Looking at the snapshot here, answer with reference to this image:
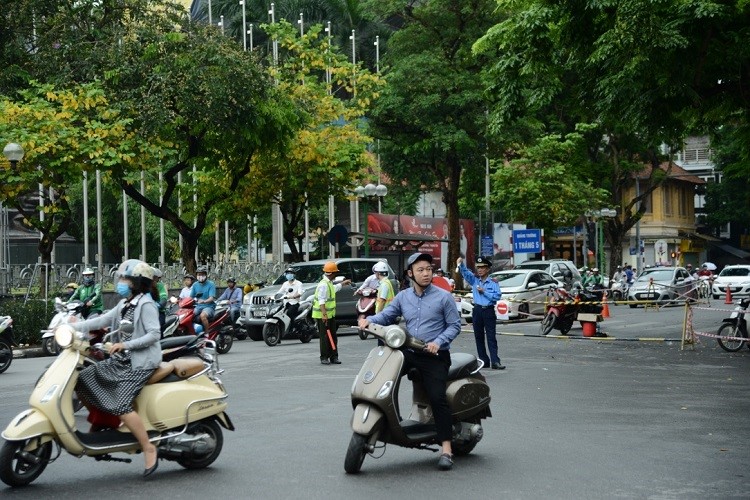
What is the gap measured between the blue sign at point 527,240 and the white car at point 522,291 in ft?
61.9

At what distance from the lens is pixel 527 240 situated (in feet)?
178

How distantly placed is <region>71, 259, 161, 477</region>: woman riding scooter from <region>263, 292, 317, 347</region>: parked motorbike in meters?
16.6

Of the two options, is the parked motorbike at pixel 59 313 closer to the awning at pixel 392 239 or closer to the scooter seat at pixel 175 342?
the scooter seat at pixel 175 342

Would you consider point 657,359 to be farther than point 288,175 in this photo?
No

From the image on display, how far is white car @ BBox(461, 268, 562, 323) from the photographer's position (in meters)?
34.0

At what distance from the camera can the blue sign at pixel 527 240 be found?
54125mm

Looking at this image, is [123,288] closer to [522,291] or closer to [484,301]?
[484,301]

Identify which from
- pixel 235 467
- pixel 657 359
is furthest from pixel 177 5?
pixel 235 467

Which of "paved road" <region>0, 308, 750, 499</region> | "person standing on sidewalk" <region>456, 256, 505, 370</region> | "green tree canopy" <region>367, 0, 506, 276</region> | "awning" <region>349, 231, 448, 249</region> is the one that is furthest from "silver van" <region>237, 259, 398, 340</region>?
"green tree canopy" <region>367, 0, 506, 276</region>

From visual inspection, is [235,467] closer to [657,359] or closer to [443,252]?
[657,359]

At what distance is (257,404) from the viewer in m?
13.3

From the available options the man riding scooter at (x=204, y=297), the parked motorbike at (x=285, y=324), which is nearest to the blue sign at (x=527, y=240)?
the parked motorbike at (x=285, y=324)

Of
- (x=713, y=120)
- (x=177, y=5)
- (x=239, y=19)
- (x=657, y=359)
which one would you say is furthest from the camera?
(x=239, y=19)

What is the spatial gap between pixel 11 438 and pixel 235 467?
6.10 feet
